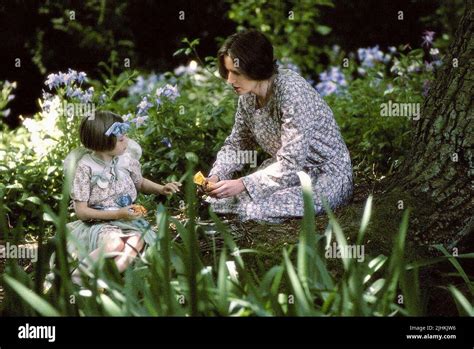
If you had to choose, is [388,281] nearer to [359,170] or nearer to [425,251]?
[425,251]

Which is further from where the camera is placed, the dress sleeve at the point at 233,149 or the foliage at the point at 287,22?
the foliage at the point at 287,22

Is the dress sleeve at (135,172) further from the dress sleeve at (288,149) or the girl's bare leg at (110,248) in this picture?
the dress sleeve at (288,149)

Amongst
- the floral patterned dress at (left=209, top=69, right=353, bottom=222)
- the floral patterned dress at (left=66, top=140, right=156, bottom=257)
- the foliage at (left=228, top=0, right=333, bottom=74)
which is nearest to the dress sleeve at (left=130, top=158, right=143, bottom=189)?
the floral patterned dress at (left=66, top=140, right=156, bottom=257)

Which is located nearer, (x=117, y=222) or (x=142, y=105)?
(x=117, y=222)

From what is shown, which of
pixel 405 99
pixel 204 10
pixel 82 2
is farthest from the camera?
pixel 204 10

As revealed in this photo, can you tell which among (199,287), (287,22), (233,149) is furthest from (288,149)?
(287,22)

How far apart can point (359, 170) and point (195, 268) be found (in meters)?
2.46

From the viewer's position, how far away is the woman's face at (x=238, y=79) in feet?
12.1

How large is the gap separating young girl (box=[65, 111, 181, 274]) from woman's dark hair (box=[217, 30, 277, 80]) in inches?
24.6

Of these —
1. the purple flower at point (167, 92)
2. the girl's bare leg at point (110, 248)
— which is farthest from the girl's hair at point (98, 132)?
the purple flower at point (167, 92)

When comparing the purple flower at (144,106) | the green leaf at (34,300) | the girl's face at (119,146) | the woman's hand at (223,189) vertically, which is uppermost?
the purple flower at (144,106)

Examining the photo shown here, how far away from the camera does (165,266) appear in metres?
2.30

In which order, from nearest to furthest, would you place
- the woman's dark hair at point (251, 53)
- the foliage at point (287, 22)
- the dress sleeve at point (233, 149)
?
the woman's dark hair at point (251, 53)
the dress sleeve at point (233, 149)
the foliage at point (287, 22)
